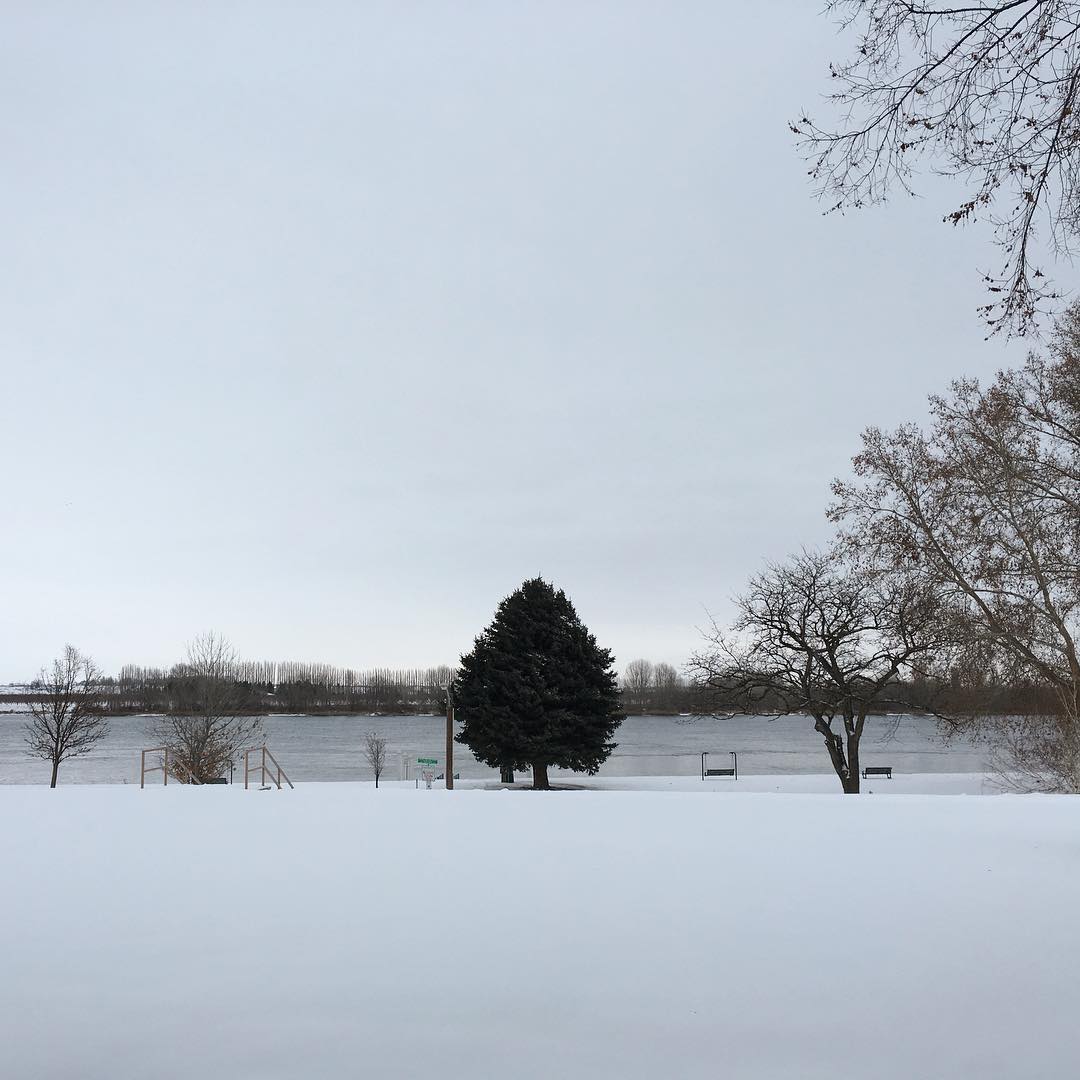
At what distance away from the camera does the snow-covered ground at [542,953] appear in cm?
408

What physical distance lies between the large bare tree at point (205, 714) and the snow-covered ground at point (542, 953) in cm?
2460

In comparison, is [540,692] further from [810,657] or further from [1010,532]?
[1010,532]

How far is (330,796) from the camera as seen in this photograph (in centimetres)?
1415

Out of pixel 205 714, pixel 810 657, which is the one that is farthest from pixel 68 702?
pixel 810 657

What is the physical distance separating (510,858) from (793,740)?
111992mm

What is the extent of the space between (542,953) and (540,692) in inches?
1244

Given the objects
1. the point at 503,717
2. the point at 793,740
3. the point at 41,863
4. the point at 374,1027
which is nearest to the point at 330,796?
the point at 41,863

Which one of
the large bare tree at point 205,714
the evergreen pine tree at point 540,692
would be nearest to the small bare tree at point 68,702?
the large bare tree at point 205,714

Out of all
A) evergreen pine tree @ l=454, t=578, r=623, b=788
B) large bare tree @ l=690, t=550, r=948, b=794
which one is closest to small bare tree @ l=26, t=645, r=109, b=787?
evergreen pine tree @ l=454, t=578, r=623, b=788

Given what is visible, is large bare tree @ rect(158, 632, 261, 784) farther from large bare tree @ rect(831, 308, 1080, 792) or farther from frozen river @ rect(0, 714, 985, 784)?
large bare tree @ rect(831, 308, 1080, 792)

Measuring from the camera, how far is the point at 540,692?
121 ft

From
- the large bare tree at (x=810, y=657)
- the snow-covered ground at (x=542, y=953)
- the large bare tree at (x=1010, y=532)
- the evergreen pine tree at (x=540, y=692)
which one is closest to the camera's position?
the snow-covered ground at (x=542, y=953)

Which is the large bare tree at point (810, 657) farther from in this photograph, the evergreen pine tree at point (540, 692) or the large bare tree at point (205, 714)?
the large bare tree at point (205, 714)

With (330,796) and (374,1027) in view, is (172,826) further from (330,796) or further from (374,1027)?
(374,1027)
